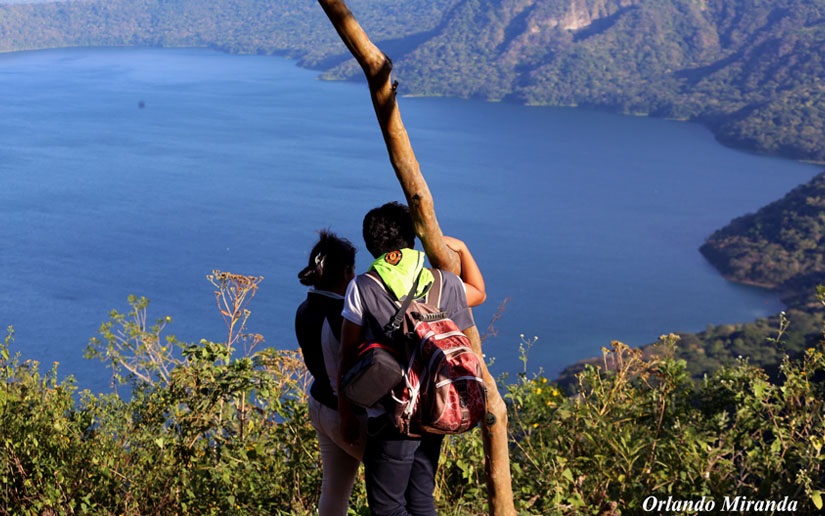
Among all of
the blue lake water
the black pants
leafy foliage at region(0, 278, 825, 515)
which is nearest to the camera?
the black pants

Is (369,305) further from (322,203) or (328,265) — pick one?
(322,203)

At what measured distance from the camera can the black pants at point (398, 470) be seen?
1412 mm

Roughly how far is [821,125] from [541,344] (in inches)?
1386

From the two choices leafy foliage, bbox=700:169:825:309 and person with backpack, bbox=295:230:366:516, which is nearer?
person with backpack, bbox=295:230:366:516

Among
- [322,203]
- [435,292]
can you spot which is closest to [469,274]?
[435,292]

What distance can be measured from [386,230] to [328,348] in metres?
0.24

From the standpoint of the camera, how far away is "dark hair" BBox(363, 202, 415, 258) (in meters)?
1.46

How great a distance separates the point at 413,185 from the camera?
1397mm

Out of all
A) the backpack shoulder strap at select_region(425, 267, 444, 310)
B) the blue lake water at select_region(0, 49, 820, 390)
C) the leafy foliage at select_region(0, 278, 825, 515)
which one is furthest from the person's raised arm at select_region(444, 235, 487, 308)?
the blue lake water at select_region(0, 49, 820, 390)

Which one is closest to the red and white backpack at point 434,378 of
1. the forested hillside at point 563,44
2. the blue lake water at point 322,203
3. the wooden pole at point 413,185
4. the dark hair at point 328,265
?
the wooden pole at point 413,185

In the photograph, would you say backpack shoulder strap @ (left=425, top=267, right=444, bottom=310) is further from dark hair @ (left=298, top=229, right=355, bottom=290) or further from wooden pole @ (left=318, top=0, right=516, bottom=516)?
dark hair @ (left=298, top=229, right=355, bottom=290)

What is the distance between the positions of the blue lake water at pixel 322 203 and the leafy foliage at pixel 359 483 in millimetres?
17731

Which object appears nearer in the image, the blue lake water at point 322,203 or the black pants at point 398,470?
the black pants at point 398,470

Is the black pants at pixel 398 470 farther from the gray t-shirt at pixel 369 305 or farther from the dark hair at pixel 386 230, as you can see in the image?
the dark hair at pixel 386 230
